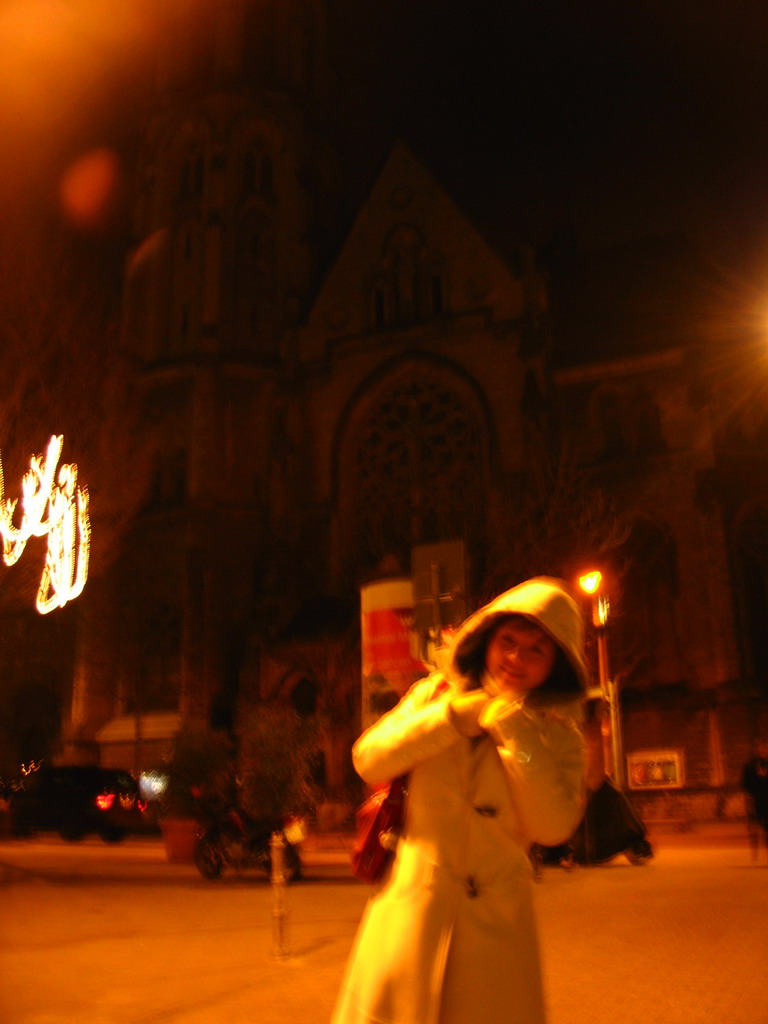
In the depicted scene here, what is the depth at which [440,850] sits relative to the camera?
2650mm

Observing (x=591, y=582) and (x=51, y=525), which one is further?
(x=591, y=582)

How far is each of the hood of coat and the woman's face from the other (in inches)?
1.5

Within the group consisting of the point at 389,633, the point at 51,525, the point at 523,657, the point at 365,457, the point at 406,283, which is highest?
the point at 406,283

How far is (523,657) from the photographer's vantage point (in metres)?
2.83

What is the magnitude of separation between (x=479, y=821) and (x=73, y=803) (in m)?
23.5

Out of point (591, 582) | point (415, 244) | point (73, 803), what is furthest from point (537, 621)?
point (415, 244)

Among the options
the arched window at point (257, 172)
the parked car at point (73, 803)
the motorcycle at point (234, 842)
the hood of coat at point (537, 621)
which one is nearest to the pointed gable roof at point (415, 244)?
the arched window at point (257, 172)

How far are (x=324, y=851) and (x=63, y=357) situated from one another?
10822mm

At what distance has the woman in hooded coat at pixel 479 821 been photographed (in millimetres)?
2510

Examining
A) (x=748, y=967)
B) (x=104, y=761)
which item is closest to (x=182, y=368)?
(x=104, y=761)

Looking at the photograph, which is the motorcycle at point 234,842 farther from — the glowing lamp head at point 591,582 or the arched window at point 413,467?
the arched window at point 413,467

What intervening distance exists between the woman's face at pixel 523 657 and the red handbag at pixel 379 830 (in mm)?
408

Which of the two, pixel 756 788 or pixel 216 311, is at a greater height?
pixel 216 311

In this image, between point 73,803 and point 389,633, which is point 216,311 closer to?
point 73,803
